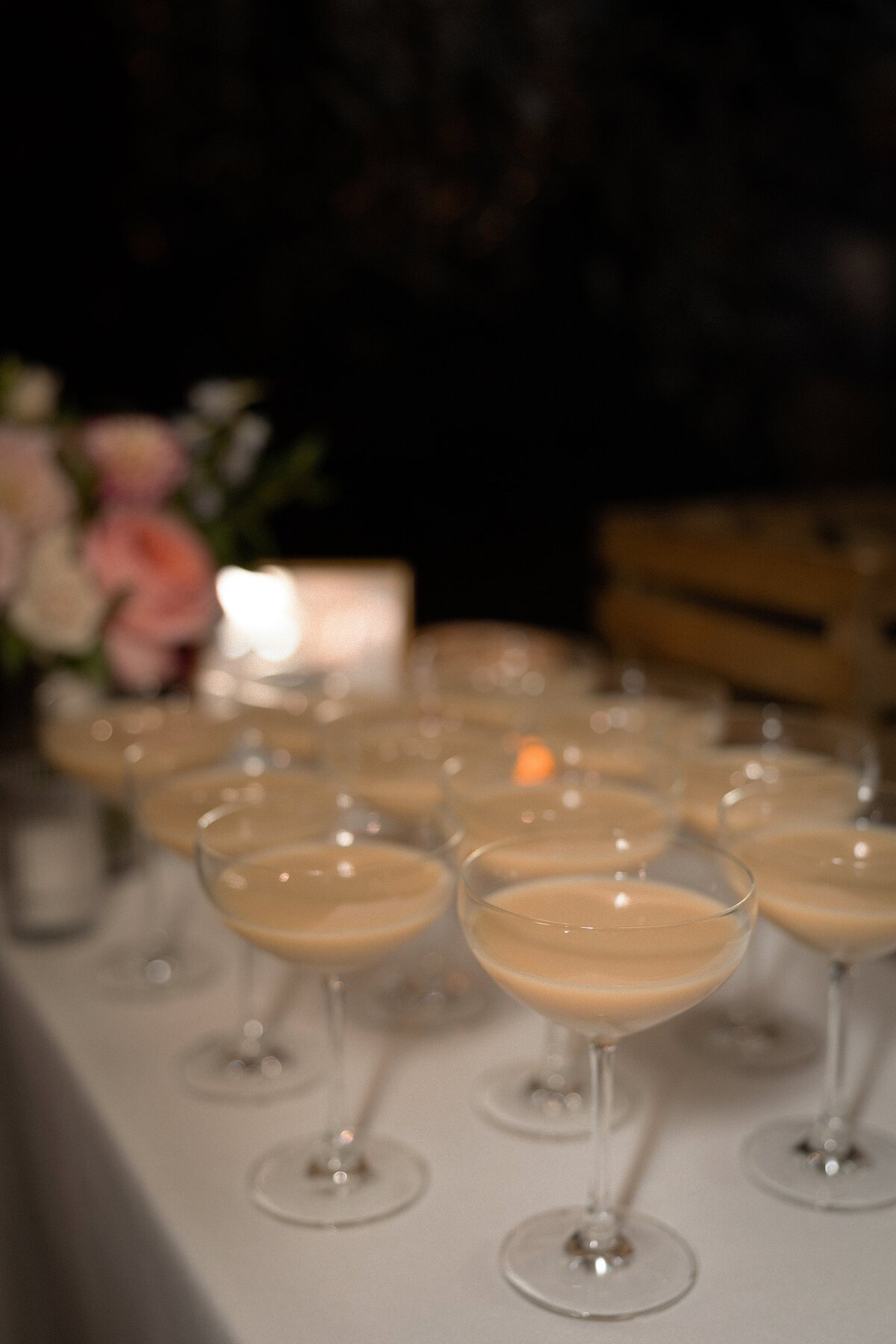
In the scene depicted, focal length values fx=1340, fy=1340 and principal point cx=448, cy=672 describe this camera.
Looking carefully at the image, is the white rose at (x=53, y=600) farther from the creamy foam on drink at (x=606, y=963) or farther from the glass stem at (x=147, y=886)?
the creamy foam on drink at (x=606, y=963)

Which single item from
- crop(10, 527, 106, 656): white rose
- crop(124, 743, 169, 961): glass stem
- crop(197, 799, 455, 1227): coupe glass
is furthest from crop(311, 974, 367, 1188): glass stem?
crop(10, 527, 106, 656): white rose

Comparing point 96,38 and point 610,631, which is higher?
point 96,38

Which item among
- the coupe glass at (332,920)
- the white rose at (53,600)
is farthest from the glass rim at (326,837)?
the white rose at (53,600)

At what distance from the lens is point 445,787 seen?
1.20 metres

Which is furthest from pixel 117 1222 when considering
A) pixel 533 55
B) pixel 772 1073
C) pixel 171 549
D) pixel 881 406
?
pixel 881 406

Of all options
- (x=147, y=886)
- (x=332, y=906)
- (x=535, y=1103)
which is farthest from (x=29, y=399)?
(x=535, y=1103)

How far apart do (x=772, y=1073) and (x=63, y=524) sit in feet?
3.33

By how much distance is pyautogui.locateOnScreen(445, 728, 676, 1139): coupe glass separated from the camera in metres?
Result: 1.12

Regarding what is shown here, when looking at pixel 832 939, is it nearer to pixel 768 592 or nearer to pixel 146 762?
pixel 146 762

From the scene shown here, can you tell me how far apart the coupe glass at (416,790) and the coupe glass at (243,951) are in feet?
0.19

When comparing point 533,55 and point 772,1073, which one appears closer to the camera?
point 772,1073

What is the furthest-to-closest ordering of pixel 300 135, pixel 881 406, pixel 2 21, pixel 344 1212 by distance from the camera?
pixel 881 406 < pixel 300 135 < pixel 2 21 < pixel 344 1212

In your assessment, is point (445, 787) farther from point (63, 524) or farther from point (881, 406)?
point (881, 406)

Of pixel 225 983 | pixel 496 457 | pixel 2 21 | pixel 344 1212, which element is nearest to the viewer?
pixel 344 1212
